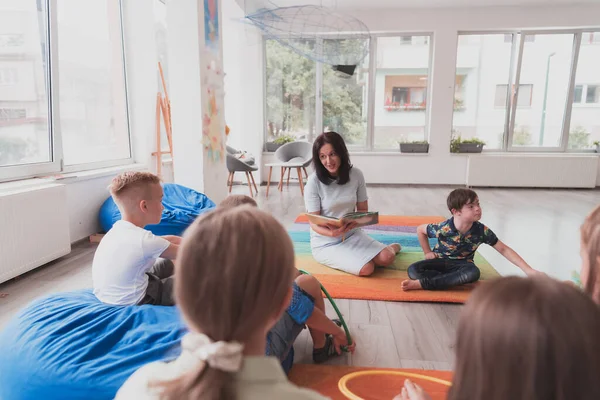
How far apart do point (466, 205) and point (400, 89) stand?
5688 mm

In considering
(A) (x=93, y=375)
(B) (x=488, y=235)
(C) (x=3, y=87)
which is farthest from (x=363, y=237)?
(C) (x=3, y=87)

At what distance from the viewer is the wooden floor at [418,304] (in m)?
2.07

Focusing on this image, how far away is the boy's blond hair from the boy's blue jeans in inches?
71.5

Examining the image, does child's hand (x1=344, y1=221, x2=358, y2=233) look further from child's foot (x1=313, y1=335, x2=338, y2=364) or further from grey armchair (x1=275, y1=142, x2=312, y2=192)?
grey armchair (x1=275, y1=142, x2=312, y2=192)

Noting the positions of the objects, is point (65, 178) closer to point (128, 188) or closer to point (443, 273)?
point (128, 188)

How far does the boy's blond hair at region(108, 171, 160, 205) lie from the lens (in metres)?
1.90

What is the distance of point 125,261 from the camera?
178 cm

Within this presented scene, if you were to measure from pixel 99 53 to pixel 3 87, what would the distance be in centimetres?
161

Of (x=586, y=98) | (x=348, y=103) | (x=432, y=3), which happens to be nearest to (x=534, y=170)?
(x=586, y=98)

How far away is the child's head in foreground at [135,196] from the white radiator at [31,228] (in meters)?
1.54

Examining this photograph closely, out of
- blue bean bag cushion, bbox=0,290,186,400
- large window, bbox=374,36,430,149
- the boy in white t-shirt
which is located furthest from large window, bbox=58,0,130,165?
large window, bbox=374,36,430,149

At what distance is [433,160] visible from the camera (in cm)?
765

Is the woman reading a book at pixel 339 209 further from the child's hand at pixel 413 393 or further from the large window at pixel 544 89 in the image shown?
the large window at pixel 544 89

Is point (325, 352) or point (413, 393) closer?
point (413, 393)
